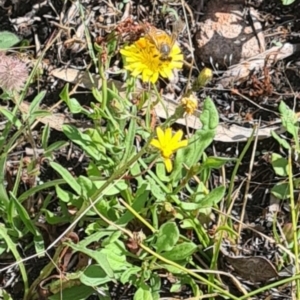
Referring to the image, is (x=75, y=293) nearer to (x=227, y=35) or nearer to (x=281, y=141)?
(x=281, y=141)

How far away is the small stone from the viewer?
283cm

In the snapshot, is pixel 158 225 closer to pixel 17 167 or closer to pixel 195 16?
pixel 17 167

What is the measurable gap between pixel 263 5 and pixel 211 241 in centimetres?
94

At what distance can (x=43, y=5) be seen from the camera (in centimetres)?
287

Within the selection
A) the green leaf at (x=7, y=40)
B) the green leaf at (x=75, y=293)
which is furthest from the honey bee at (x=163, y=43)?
the green leaf at (x=75, y=293)

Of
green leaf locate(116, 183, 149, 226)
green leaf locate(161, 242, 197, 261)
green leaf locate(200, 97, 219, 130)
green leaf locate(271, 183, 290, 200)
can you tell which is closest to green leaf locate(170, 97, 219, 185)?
green leaf locate(200, 97, 219, 130)

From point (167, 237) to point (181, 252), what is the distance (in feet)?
0.22

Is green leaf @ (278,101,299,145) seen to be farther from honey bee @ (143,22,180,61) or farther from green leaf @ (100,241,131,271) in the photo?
green leaf @ (100,241,131,271)

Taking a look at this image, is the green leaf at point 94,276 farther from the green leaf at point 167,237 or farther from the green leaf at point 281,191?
the green leaf at point 281,191

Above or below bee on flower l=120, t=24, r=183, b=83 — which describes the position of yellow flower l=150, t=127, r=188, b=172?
below

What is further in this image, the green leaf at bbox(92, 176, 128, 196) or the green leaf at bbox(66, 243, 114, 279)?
the green leaf at bbox(92, 176, 128, 196)

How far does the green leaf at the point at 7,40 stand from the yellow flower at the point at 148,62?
1.89 feet

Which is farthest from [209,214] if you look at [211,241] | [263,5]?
[263,5]

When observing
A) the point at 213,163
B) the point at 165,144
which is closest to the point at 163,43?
the point at 165,144
